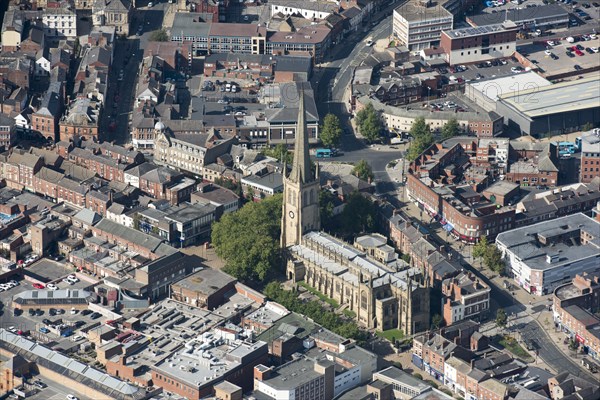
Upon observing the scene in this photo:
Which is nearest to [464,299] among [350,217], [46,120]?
[350,217]

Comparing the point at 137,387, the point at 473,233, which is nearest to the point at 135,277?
the point at 137,387

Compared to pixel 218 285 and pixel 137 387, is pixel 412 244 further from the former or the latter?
pixel 137 387

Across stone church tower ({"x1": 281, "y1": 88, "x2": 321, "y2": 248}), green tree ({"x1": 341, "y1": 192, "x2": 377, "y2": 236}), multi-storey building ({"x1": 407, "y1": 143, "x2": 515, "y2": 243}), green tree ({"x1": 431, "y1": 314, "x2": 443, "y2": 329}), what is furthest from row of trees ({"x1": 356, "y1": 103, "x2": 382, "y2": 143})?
green tree ({"x1": 431, "y1": 314, "x2": 443, "y2": 329})

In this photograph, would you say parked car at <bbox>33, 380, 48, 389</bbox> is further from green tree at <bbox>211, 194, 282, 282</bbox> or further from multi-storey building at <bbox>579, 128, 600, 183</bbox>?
multi-storey building at <bbox>579, 128, 600, 183</bbox>

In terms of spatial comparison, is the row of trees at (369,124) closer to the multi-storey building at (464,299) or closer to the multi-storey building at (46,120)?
the multi-storey building at (46,120)

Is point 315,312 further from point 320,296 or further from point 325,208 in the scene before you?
point 325,208

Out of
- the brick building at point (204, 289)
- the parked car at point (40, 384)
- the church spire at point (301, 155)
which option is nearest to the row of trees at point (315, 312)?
the brick building at point (204, 289)

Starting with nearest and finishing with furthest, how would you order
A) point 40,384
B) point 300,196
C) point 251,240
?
1. point 40,384
2. point 300,196
3. point 251,240
